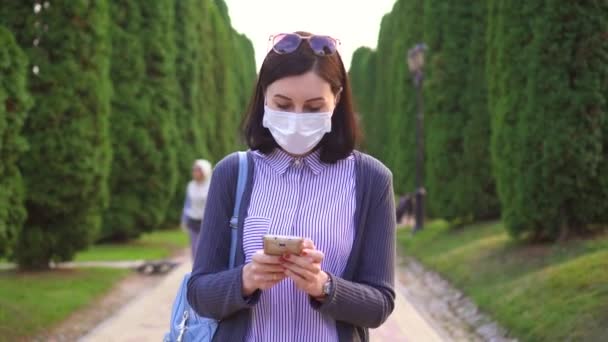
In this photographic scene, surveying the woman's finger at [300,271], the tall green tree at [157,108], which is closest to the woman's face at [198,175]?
the tall green tree at [157,108]

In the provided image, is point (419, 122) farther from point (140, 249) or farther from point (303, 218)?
point (303, 218)

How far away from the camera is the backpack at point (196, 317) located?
230 cm

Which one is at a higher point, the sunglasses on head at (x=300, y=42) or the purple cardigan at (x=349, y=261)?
the sunglasses on head at (x=300, y=42)

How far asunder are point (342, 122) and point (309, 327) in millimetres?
628

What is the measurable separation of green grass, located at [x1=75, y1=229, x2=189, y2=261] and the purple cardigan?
1164 centimetres

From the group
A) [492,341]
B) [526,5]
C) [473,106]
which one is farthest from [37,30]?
[473,106]

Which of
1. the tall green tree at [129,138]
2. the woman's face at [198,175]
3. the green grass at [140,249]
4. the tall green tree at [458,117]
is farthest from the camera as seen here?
the tall green tree at [129,138]

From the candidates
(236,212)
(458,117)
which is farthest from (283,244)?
(458,117)

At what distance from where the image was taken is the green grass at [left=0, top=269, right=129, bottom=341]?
775 cm

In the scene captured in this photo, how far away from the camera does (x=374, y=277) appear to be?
2.28 metres

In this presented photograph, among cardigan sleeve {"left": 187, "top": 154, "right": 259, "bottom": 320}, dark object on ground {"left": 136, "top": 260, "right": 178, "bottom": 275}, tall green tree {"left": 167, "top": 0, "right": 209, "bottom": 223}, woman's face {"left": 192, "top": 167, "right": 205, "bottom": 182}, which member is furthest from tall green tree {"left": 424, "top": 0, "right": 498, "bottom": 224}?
cardigan sleeve {"left": 187, "top": 154, "right": 259, "bottom": 320}

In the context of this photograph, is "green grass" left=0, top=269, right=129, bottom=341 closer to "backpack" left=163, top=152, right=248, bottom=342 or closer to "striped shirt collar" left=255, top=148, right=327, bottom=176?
"backpack" left=163, top=152, right=248, bottom=342

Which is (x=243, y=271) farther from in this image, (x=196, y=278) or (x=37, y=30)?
(x=37, y=30)

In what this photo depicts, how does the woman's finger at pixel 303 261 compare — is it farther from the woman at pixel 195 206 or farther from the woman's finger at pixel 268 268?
the woman at pixel 195 206
